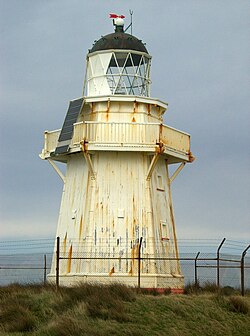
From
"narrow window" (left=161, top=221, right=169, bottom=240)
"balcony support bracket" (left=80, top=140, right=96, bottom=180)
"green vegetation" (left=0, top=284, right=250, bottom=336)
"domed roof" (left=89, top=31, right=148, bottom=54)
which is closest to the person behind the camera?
"green vegetation" (left=0, top=284, right=250, bottom=336)

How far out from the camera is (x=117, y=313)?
25.7m

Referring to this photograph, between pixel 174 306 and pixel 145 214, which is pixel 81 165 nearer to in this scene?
pixel 145 214

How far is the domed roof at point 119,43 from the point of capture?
111ft

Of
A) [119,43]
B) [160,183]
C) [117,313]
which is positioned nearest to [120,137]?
[160,183]

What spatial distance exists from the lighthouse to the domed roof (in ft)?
0.13

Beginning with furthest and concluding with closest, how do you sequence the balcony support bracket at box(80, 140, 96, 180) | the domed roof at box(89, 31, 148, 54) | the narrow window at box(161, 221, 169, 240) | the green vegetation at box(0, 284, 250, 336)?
the domed roof at box(89, 31, 148, 54)
the narrow window at box(161, 221, 169, 240)
the balcony support bracket at box(80, 140, 96, 180)
the green vegetation at box(0, 284, 250, 336)

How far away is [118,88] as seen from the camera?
1330 inches

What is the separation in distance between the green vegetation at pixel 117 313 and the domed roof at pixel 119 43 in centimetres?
983

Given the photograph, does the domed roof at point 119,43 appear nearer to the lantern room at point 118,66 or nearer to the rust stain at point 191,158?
the lantern room at point 118,66

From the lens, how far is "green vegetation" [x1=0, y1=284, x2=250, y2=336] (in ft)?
80.3

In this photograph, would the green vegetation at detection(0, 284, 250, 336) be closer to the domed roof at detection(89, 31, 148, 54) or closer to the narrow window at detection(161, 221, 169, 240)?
the narrow window at detection(161, 221, 169, 240)

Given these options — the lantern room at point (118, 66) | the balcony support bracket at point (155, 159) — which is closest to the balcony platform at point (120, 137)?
the balcony support bracket at point (155, 159)

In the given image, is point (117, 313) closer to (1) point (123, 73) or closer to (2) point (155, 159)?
(2) point (155, 159)

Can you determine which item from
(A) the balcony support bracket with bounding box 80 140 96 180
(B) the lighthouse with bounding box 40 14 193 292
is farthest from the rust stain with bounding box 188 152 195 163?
(A) the balcony support bracket with bounding box 80 140 96 180
